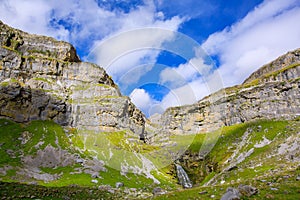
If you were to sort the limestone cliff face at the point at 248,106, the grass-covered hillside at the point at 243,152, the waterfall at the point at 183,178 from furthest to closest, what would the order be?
the limestone cliff face at the point at 248,106
the waterfall at the point at 183,178
the grass-covered hillside at the point at 243,152

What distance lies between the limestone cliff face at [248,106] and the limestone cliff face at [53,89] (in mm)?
41747

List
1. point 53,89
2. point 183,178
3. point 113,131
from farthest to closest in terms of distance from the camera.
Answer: point 53,89
point 113,131
point 183,178

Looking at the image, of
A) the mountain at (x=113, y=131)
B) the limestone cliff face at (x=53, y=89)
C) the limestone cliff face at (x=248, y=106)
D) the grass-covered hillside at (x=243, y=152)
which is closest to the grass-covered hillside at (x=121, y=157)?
the grass-covered hillside at (x=243, y=152)

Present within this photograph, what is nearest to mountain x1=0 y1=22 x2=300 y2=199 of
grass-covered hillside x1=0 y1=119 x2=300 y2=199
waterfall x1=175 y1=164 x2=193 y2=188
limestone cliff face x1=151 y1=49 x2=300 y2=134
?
grass-covered hillside x1=0 y1=119 x2=300 y2=199

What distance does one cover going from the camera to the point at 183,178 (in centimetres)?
9862

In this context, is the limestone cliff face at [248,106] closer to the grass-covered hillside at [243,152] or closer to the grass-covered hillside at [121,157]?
the grass-covered hillside at [243,152]

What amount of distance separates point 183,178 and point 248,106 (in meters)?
74.3

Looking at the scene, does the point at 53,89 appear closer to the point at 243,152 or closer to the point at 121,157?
the point at 121,157

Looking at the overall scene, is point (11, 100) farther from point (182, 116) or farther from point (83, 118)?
point (182, 116)

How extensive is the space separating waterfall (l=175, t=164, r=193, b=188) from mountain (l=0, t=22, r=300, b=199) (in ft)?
1.85

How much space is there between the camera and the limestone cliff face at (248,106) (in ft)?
408

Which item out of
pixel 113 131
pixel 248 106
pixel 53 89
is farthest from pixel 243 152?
pixel 53 89

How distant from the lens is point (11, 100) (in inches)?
4587

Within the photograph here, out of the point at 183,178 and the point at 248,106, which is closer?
the point at 183,178
